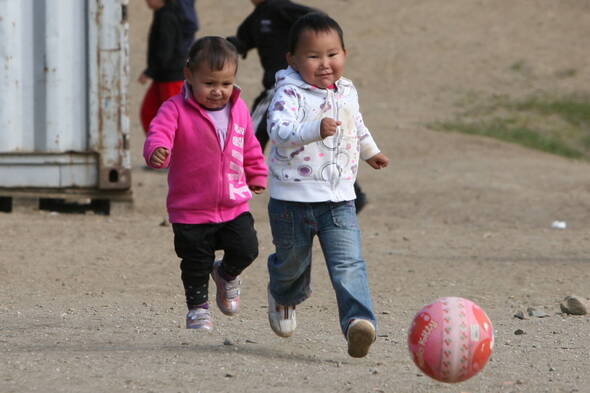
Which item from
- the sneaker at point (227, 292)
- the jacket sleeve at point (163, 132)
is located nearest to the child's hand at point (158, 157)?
the jacket sleeve at point (163, 132)

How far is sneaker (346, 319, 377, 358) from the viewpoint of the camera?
5.04 m

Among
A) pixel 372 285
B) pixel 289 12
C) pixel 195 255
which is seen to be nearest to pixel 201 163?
pixel 195 255

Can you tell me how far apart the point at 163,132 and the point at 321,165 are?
71cm

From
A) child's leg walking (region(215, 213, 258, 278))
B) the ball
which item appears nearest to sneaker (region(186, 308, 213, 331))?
child's leg walking (region(215, 213, 258, 278))

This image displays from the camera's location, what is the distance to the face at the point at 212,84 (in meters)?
A: 5.48

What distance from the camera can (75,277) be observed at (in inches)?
302

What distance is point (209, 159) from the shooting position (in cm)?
554

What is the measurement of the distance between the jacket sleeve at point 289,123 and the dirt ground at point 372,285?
93 cm

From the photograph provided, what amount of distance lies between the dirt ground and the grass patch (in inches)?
24.5

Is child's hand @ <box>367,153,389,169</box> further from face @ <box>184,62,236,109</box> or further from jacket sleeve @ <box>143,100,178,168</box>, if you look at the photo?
jacket sleeve @ <box>143,100,178,168</box>

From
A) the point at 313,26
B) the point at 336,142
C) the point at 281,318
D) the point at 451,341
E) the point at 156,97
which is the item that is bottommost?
the point at 156,97

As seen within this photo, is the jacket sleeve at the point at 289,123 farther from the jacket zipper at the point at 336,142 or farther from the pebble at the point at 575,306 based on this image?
the pebble at the point at 575,306

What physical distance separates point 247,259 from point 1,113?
450 centimetres

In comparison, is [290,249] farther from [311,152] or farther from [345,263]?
[311,152]
